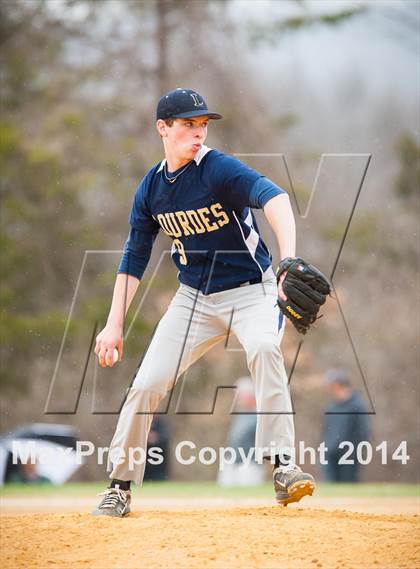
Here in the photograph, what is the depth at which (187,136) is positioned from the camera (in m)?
4.12

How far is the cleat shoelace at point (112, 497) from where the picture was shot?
4.06 metres

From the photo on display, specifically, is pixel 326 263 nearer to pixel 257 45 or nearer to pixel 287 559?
pixel 257 45

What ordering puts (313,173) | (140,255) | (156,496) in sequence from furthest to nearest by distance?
(313,173), (156,496), (140,255)

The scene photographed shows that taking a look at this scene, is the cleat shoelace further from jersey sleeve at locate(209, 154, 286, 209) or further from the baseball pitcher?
jersey sleeve at locate(209, 154, 286, 209)

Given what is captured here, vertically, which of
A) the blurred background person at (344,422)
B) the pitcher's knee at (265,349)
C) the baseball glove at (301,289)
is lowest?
the pitcher's knee at (265,349)

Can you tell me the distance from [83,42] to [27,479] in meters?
8.17

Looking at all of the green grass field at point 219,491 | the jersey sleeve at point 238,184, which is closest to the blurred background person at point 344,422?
→ the green grass field at point 219,491

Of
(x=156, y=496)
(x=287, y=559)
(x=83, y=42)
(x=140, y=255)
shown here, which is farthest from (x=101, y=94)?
(x=287, y=559)

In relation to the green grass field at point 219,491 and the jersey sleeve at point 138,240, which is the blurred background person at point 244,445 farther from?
the jersey sleeve at point 138,240

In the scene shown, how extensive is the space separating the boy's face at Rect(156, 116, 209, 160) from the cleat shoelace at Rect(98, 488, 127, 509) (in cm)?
162

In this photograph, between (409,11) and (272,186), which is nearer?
(272,186)

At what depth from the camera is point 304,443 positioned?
14055 millimetres

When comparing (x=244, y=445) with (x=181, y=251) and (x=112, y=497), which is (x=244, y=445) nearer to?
(x=112, y=497)

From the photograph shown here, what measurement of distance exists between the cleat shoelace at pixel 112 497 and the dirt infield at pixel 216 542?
0.41 feet
